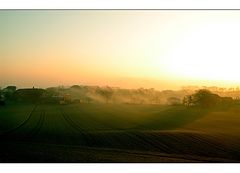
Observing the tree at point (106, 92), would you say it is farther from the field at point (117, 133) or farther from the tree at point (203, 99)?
the tree at point (203, 99)

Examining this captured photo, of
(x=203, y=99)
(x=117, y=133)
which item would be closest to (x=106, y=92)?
(x=117, y=133)

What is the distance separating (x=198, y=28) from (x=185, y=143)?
124 cm

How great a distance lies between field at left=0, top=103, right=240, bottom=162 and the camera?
7441 mm

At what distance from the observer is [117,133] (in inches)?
299

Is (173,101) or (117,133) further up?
(173,101)

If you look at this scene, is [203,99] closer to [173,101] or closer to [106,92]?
[173,101]

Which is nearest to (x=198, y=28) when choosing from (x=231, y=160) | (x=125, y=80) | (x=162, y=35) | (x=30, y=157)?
(x=162, y=35)

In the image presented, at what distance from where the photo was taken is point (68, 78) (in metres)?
7.55

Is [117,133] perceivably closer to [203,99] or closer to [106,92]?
[106,92]

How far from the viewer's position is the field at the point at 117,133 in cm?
744

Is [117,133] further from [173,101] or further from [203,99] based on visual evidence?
[203,99]

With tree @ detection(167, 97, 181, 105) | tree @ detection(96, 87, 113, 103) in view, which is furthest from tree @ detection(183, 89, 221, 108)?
tree @ detection(96, 87, 113, 103)

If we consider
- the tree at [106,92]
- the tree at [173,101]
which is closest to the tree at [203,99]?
the tree at [173,101]

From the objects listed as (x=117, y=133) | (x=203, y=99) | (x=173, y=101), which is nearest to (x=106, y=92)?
Result: (x=117, y=133)
